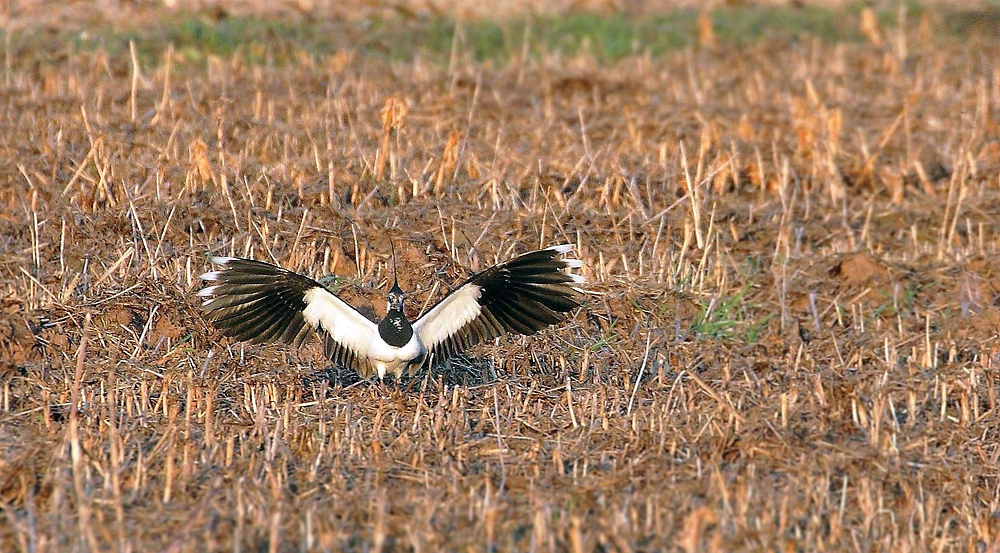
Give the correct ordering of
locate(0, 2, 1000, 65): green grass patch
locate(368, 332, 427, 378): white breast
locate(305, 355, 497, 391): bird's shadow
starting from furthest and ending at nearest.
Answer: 1. locate(0, 2, 1000, 65): green grass patch
2. locate(305, 355, 497, 391): bird's shadow
3. locate(368, 332, 427, 378): white breast

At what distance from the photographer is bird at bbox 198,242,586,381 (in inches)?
232

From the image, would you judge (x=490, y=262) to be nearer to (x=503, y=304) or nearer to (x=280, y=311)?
(x=503, y=304)

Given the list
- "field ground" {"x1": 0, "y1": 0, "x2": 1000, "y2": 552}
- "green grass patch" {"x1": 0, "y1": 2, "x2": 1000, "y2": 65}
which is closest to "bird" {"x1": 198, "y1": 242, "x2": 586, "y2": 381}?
"field ground" {"x1": 0, "y1": 0, "x2": 1000, "y2": 552}

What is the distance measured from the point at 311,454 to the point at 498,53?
301 inches

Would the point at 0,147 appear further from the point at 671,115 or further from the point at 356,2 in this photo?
the point at 356,2

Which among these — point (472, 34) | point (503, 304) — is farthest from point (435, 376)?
point (472, 34)

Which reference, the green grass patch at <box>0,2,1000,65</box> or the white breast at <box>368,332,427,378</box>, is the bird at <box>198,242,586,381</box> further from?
the green grass patch at <box>0,2,1000,65</box>

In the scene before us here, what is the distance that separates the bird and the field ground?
185 millimetres

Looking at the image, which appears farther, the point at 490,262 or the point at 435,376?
the point at 490,262

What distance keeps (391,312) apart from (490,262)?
154 centimetres

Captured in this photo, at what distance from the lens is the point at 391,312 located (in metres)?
5.91

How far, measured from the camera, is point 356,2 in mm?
13539

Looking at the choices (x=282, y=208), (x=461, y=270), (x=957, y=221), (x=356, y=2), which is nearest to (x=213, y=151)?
(x=282, y=208)

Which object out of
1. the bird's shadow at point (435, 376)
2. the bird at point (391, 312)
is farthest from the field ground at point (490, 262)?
the bird at point (391, 312)
